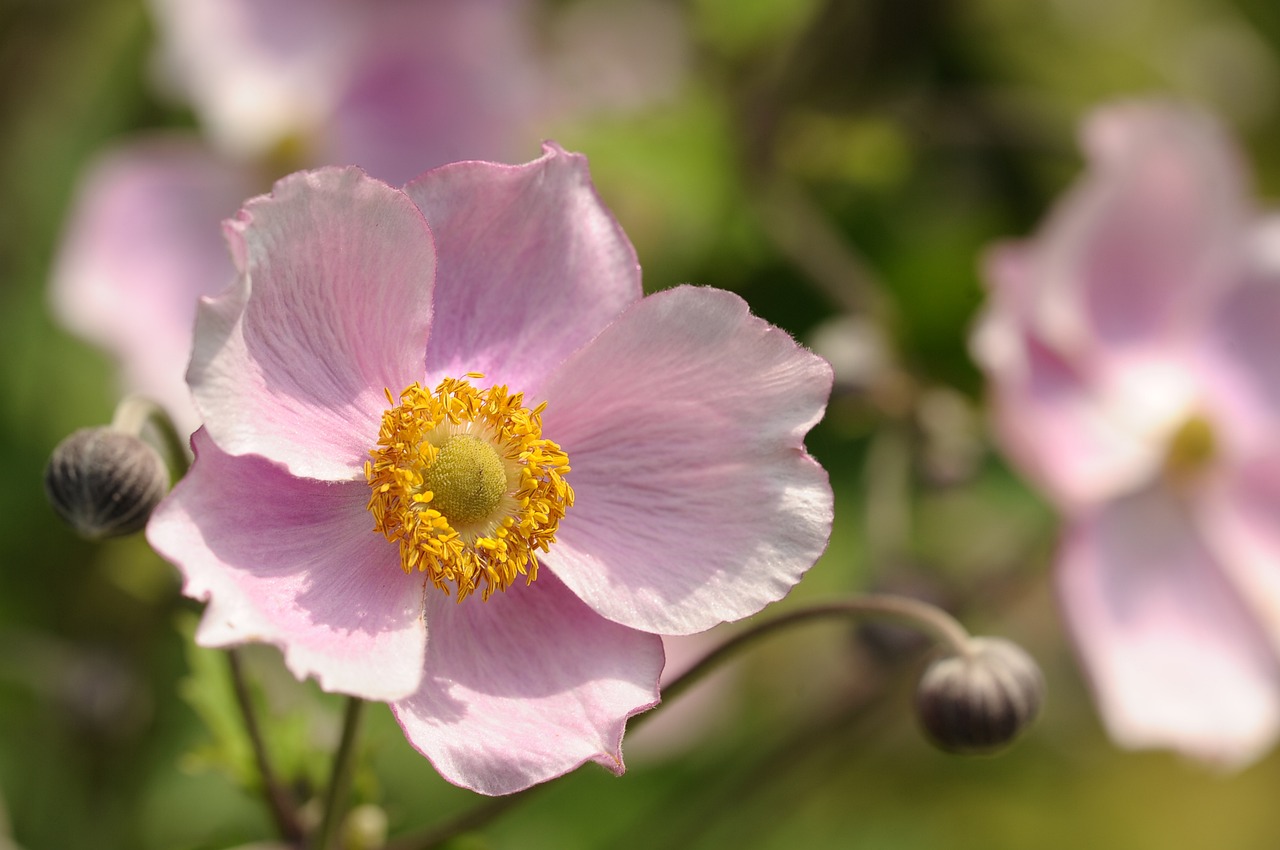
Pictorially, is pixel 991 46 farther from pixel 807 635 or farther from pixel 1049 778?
pixel 1049 778

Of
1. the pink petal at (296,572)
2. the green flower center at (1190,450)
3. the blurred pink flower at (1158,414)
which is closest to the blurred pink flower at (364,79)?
the blurred pink flower at (1158,414)

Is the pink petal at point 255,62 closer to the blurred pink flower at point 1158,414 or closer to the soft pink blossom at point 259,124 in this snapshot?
the soft pink blossom at point 259,124

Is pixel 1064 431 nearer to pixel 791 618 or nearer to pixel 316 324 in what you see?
pixel 791 618

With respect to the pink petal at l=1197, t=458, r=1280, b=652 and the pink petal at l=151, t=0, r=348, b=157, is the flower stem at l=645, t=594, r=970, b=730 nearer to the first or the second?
the pink petal at l=1197, t=458, r=1280, b=652

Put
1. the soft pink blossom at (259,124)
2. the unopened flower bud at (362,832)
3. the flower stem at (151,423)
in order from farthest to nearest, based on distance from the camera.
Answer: the soft pink blossom at (259,124), the unopened flower bud at (362,832), the flower stem at (151,423)

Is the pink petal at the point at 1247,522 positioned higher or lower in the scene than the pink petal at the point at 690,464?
lower

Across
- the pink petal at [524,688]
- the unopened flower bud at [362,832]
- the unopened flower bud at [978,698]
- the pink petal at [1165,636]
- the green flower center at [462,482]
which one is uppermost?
the green flower center at [462,482]

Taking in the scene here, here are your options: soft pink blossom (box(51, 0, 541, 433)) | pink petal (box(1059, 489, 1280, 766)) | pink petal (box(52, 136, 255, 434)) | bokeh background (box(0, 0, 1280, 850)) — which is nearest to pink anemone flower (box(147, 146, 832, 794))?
bokeh background (box(0, 0, 1280, 850))
